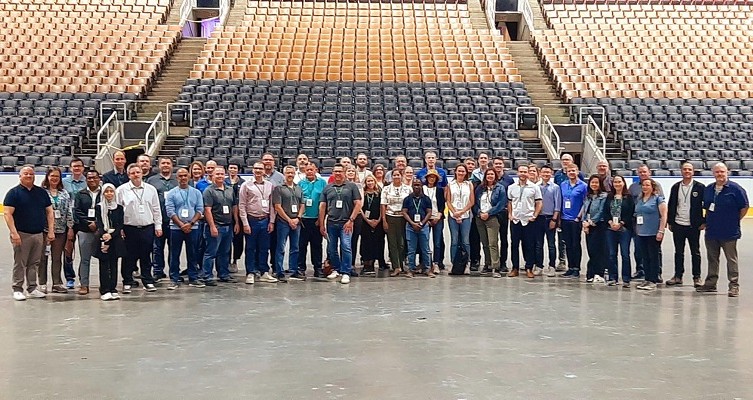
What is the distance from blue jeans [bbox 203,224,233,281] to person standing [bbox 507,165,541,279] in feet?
10.3

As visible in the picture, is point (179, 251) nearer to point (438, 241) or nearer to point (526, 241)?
point (438, 241)

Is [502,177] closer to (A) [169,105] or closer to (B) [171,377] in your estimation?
(B) [171,377]

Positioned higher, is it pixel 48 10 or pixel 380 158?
pixel 48 10

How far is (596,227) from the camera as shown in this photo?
26.3 ft

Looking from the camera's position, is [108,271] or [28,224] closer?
[28,224]

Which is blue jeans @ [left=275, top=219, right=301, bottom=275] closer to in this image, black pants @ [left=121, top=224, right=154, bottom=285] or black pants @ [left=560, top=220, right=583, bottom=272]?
black pants @ [left=121, top=224, right=154, bottom=285]

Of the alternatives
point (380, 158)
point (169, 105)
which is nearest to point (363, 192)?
point (380, 158)

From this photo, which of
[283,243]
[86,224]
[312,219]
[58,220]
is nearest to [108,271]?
[86,224]

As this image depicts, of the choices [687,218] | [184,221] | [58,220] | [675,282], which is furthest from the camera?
[675,282]

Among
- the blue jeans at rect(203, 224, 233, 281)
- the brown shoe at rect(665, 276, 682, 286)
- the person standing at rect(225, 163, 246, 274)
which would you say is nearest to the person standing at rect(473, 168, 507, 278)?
the brown shoe at rect(665, 276, 682, 286)

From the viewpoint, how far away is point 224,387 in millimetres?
4285

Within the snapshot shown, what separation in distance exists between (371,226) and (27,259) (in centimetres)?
355

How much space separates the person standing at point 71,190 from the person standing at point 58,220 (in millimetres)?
91

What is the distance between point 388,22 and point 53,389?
20957 millimetres
